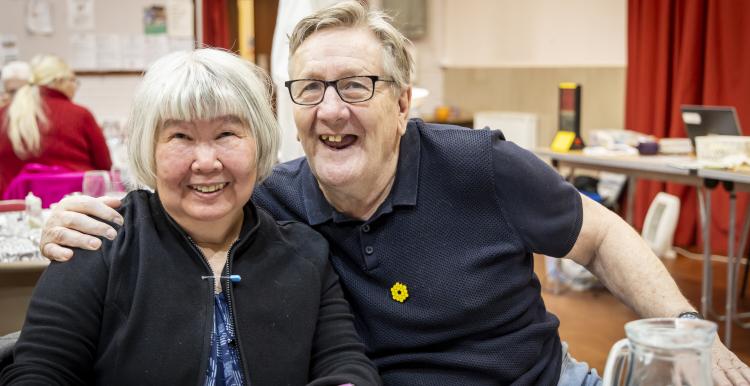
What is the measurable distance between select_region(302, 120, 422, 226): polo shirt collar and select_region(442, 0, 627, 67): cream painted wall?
5.35m

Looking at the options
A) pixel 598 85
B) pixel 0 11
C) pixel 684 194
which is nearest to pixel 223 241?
pixel 684 194

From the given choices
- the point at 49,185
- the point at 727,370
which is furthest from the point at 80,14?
the point at 727,370

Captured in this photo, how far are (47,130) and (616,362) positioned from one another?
168 inches

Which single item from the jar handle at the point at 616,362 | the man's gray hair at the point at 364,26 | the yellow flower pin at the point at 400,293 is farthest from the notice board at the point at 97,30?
the jar handle at the point at 616,362

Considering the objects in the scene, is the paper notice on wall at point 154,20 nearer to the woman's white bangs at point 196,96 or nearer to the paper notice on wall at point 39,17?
the paper notice on wall at point 39,17

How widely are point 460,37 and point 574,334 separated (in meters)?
4.81

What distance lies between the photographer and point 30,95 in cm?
475

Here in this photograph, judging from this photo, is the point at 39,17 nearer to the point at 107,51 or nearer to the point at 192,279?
the point at 107,51

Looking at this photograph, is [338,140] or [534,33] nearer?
[338,140]

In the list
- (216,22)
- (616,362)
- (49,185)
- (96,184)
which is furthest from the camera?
(216,22)

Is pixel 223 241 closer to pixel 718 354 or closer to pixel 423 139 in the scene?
pixel 423 139

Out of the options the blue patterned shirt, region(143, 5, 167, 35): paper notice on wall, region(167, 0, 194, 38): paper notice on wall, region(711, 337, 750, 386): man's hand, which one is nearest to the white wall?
region(143, 5, 167, 35): paper notice on wall

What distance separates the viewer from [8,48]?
7.68 metres

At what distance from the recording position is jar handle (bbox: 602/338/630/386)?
39.8 inches
